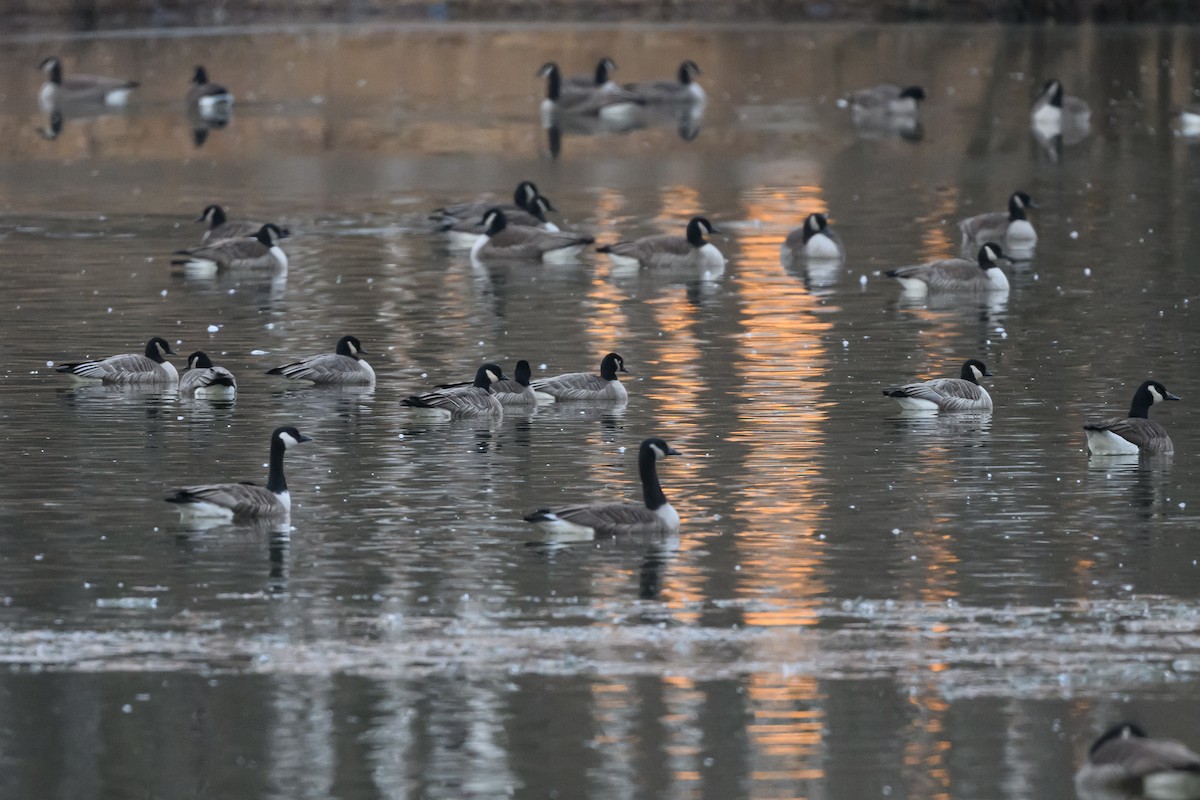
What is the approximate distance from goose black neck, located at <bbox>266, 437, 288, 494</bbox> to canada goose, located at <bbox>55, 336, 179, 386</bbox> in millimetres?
6767

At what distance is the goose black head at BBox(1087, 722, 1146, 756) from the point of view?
37.2ft

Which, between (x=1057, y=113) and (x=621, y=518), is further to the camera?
(x=1057, y=113)

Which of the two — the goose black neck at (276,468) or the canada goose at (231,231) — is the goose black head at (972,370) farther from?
the canada goose at (231,231)

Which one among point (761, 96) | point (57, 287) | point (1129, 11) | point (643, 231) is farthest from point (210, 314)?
point (1129, 11)

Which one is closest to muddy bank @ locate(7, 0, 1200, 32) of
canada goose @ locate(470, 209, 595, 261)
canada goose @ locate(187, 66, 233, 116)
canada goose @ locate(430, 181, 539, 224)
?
canada goose @ locate(187, 66, 233, 116)

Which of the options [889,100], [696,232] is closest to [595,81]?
[889,100]

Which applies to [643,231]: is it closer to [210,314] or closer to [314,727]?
[210,314]

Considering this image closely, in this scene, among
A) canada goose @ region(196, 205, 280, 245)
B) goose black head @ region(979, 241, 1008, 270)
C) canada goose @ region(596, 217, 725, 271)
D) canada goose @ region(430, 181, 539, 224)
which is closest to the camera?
goose black head @ region(979, 241, 1008, 270)

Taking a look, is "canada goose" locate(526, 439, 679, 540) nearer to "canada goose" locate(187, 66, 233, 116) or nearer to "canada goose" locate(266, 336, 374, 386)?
"canada goose" locate(266, 336, 374, 386)

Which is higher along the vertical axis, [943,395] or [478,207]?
[478,207]

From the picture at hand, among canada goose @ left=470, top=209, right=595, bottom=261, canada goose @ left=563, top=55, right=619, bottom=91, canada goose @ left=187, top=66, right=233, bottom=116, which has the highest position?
canada goose @ left=563, top=55, right=619, bottom=91

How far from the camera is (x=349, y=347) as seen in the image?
2405 centimetres

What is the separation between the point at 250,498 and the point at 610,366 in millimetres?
5950

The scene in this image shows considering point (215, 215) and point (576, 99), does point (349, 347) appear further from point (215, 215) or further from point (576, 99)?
point (576, 99)
